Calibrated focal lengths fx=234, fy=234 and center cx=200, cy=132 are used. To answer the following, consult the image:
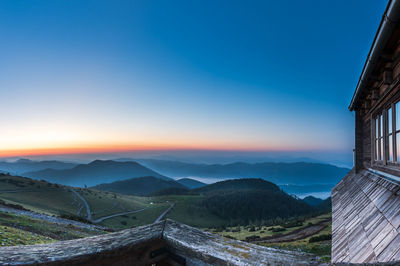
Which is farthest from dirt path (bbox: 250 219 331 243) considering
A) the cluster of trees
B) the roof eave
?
the cluster of trees

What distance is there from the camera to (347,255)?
128 inches

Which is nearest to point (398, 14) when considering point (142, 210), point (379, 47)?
point (379, 47)

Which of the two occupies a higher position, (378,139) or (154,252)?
(378,139)

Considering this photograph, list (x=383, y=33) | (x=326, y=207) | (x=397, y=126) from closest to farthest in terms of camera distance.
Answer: (x=383, y=33), (x=397, y=126), (x=326, y=207)

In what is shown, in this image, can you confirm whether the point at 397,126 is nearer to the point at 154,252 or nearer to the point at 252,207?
the point at 154,252

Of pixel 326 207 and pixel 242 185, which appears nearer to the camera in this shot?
pixel 326 207

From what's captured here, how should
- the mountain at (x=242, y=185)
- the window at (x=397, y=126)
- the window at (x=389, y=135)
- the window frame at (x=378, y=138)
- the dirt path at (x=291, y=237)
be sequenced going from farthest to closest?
the mountain at (x=242, y=185) < the dirt path at (x=291, y=237) < the window frame at (x=378, y=138) < the window at (x=389, y=135) < the window at (x=397, y=126)

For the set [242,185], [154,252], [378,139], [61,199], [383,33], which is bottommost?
[242,185]

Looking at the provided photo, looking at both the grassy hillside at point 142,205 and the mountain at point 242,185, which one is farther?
the mountain at point 242,185

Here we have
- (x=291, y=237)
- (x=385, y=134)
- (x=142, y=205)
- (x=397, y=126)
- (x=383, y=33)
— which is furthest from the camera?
(x=142, y=205)

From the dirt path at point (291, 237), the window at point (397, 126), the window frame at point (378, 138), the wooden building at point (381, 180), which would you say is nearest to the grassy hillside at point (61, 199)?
the dirt path at point (291, 237)

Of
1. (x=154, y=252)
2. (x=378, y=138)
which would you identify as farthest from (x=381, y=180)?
(x=154, y=252)

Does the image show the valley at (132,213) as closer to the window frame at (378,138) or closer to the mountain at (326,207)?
the mountain at (326,207)

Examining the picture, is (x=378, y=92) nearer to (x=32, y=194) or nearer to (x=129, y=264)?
(x=129, y=264)
